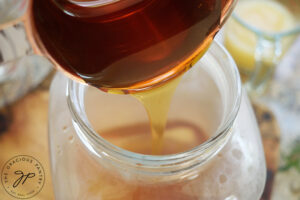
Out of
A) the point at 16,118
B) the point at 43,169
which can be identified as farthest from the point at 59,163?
the point at 16,118

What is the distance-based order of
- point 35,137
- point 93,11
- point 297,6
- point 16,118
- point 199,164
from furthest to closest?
point 297,6
point 16,118
point 35,137
point 199,164
point 93,11

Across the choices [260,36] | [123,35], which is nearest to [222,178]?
[123,35]

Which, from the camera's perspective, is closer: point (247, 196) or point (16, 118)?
point (247, 196)

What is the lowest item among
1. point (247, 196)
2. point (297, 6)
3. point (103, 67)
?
point (297, 6)

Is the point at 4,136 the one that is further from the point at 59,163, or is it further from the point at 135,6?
the point at 135,6

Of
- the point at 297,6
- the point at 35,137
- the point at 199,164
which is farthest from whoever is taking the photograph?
the point at 297,6
